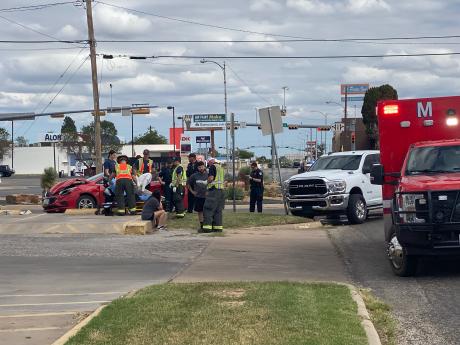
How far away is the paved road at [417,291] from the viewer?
7.57 m

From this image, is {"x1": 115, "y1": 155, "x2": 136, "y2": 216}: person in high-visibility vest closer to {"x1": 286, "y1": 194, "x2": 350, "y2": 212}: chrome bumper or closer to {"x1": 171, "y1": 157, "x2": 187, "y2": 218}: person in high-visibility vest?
{"x1": 171, "y1": 157, "x2": 187, "y2": 218}: person in high-visibility vest

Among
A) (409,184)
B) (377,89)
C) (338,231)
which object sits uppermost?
(377,89)

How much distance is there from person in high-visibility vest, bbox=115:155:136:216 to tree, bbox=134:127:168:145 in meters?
124

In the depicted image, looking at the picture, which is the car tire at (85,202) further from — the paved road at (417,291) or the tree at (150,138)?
the tree at (150,138)

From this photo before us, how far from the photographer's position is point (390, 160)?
13.3 m

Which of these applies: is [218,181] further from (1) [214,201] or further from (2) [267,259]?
(2) [267,259]

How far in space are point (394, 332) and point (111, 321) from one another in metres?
2.91

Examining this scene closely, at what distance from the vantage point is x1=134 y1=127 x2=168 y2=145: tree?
482 ft

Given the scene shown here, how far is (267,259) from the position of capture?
1322 centimetres

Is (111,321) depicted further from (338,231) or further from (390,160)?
(338,231)

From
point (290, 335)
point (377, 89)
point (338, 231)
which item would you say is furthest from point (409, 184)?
point (377, 89)

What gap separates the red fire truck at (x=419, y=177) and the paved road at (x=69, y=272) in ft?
11.9

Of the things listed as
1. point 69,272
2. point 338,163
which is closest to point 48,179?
point 338,163

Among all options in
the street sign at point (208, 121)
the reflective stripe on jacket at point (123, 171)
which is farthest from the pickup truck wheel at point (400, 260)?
the street sign at point (208, 121)
